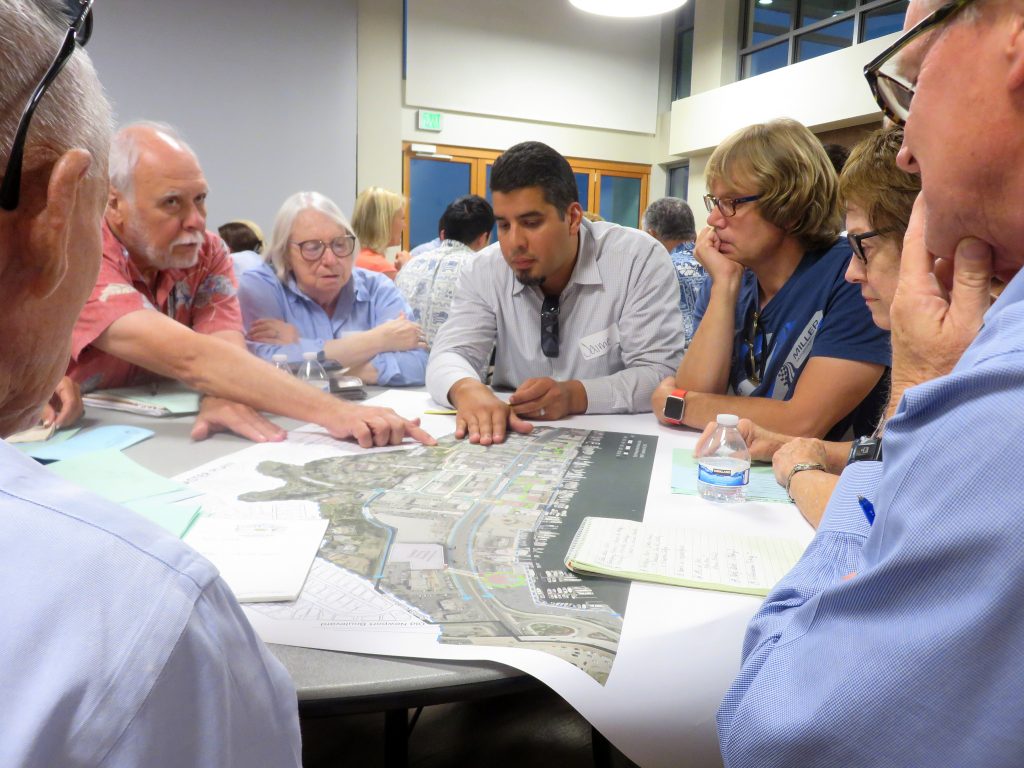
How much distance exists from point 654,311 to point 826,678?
1.82m

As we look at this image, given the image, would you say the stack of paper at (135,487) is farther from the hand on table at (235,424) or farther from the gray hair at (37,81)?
the gray hair at (37,81)

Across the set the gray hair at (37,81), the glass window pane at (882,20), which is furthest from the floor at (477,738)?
the glass window pane at (882,20)

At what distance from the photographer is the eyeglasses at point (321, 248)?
2.80 metres

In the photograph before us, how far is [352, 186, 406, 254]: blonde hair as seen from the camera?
4727 mm

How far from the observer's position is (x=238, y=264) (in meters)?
3.11

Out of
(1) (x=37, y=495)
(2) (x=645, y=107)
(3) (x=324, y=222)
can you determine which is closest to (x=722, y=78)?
(2) (x=645, y=107)

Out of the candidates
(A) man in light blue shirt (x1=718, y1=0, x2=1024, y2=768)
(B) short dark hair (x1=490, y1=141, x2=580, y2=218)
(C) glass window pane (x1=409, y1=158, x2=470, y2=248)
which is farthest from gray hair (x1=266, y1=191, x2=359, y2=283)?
(C) glass window pane (x1=409, y1=158, x2=470, y2=248)

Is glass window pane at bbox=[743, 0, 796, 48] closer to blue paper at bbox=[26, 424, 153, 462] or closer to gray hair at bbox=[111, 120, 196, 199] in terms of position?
gray hair at bbox=[111, 120, 196, 199]

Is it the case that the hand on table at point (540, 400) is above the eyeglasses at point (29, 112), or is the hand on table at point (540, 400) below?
below

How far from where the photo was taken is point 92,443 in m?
1.57

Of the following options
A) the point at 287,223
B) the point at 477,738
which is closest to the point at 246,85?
the point at 287,223

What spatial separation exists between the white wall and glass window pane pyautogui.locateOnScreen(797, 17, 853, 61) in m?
4.75

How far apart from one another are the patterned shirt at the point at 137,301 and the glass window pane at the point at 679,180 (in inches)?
Answer: 293

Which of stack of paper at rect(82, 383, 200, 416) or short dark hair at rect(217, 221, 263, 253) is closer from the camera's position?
stack of paper at rect(82, 383, 200, 416)
